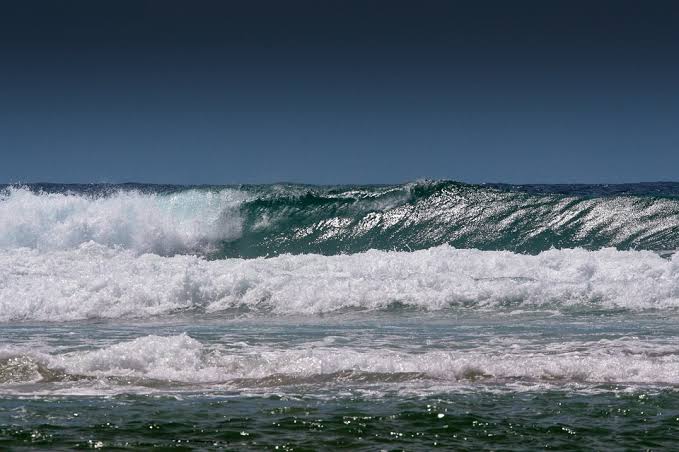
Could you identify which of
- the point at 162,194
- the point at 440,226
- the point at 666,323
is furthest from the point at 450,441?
the point at 162,194

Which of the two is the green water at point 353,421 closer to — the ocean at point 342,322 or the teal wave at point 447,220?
the ocean at point 342,322

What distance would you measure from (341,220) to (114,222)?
24.5 feet

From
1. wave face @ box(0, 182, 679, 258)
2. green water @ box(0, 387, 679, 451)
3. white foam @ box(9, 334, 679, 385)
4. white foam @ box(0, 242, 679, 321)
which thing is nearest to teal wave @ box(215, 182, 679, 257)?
wave face @ box(0, 182, 679, 258)

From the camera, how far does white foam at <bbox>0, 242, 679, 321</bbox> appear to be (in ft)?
51.2

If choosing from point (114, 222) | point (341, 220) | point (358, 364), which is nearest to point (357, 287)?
point (358, 364)

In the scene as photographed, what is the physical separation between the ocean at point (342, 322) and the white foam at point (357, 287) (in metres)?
0.05

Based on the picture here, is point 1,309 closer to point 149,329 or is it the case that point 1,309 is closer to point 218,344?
point 149,329

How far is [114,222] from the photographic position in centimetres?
2806

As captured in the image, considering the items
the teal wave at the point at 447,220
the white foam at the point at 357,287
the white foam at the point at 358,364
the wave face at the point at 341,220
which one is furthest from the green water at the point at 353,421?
the wave face at the point at 341,220

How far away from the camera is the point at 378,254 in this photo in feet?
70.0

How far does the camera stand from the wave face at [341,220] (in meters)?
26.1

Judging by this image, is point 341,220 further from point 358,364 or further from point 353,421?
point 353,421

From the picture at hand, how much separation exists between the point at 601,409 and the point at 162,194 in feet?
89.1

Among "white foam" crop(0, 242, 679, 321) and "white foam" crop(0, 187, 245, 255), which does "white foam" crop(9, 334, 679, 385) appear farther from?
"white foam" crop(0, 187, 245, 255)
